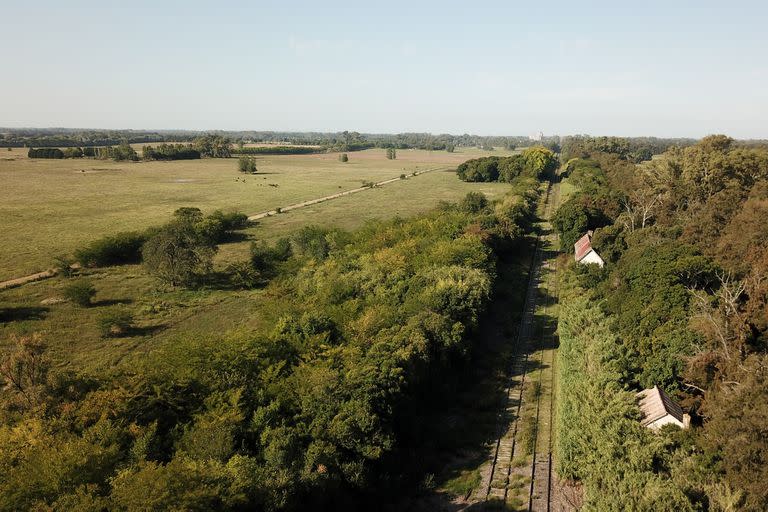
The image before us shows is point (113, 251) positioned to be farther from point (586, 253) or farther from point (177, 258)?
point (586, 253)

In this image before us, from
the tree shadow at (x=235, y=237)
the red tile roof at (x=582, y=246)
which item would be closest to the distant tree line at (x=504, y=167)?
the red tile roof at (x=582, y=246)

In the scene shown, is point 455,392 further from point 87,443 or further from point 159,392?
point 87,443

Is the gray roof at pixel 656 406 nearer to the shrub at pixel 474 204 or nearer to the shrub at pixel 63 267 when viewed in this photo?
the shrub at pixel 474 204

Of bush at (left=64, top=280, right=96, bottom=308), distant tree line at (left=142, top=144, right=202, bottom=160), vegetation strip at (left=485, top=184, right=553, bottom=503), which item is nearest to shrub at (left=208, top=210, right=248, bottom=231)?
bush at (left=64, top=280, right=96, bottom=308)

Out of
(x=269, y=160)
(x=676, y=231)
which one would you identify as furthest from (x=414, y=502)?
(x=269, y=160)

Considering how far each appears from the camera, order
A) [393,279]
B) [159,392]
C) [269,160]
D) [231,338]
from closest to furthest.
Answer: [159,392] < [231,338] < [393,279] < [269,160]

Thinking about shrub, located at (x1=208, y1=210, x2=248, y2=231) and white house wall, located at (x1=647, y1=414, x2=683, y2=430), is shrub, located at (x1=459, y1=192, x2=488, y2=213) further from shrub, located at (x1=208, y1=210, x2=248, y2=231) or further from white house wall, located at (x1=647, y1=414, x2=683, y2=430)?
white house wall, located at (x1=647, y1=414, x2=683, y2=430)

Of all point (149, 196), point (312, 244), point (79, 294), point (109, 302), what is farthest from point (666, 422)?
point (149, 196)
